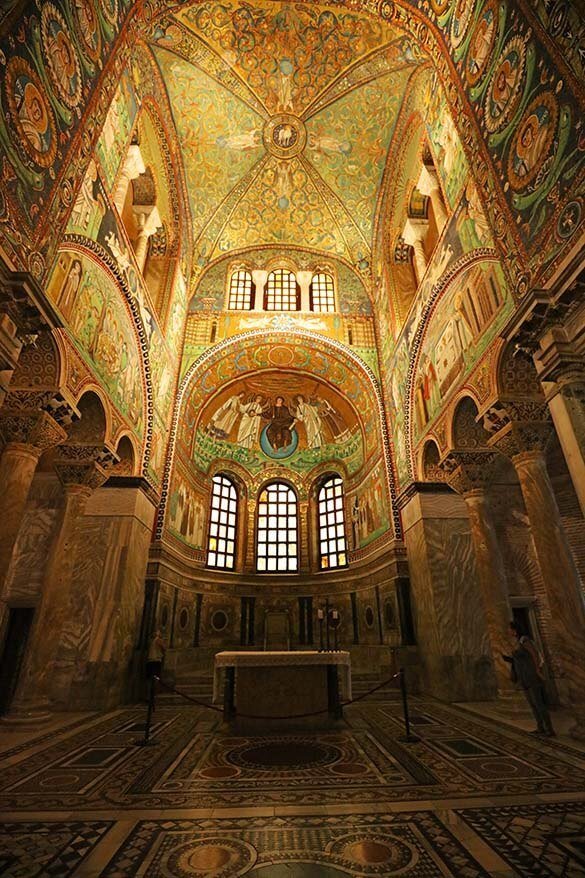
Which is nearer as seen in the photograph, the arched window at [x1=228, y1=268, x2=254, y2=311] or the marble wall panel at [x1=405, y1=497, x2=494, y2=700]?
the marble wall panel at [x1=405, y1=497, x2=494, y2=700]

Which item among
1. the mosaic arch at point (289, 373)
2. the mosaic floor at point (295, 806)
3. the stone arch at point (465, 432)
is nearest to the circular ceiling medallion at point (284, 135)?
the mosaic arch at point (289, 373)

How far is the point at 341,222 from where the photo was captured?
627 inches

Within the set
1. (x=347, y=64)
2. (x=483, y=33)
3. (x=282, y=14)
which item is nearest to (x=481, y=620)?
(x=483, y=33)

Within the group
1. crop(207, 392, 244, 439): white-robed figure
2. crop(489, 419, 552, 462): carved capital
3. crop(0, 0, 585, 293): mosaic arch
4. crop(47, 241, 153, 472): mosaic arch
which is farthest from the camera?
crop(207, 392, 244, 439): white-robed figure

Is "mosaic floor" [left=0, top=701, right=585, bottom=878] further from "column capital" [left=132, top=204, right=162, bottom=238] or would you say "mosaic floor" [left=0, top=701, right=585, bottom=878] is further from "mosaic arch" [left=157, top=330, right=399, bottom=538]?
"column capital" [left=132, top=204, right=162, bottom=238]

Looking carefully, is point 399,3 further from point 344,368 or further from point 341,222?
point 344,368

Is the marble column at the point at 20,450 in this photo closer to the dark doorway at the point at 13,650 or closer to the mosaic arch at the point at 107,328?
the mosaic arch at the point at 107,328

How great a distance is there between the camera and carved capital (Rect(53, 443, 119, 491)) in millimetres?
9055

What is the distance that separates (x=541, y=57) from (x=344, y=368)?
10.3 meters

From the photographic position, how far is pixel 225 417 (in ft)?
59.3

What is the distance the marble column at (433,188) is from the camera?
11039mm

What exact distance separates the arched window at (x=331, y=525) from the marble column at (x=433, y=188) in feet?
34.7

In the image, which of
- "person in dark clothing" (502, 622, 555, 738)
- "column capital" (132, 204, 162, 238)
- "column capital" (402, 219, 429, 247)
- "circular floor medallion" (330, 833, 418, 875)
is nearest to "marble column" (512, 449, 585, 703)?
"person in dark clothing" (502, 622, 555, 738)

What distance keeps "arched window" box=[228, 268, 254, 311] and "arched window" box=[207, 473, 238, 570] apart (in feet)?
22.3
